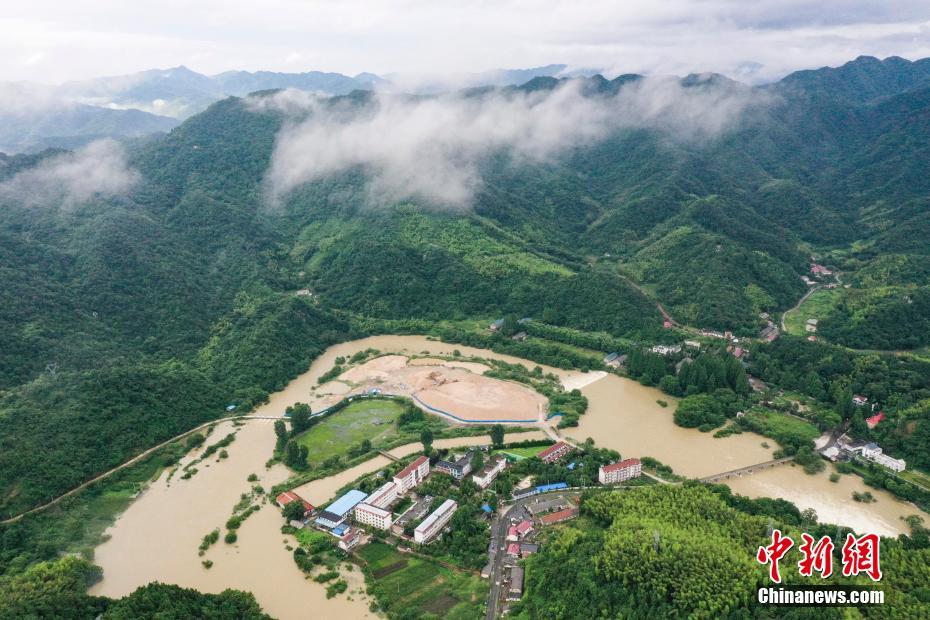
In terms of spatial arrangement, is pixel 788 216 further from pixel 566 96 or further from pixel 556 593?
pixel 556 593

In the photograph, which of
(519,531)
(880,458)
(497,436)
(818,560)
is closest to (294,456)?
(497,436)

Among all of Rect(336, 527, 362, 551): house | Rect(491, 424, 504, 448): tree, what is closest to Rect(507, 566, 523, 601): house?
Rect(336, 527, 362, 551): house

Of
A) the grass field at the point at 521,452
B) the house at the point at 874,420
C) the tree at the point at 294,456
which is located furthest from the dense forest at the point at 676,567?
the tree at the point at 294,456

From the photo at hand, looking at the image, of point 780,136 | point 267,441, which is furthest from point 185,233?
point 780,136

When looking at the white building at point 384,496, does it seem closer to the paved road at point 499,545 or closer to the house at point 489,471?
the house at point 489,471

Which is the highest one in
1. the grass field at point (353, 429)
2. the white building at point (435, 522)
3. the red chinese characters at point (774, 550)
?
the red chinese characters at point (774, 550)

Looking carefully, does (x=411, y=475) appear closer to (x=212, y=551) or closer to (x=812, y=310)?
(x=212, y=551)
